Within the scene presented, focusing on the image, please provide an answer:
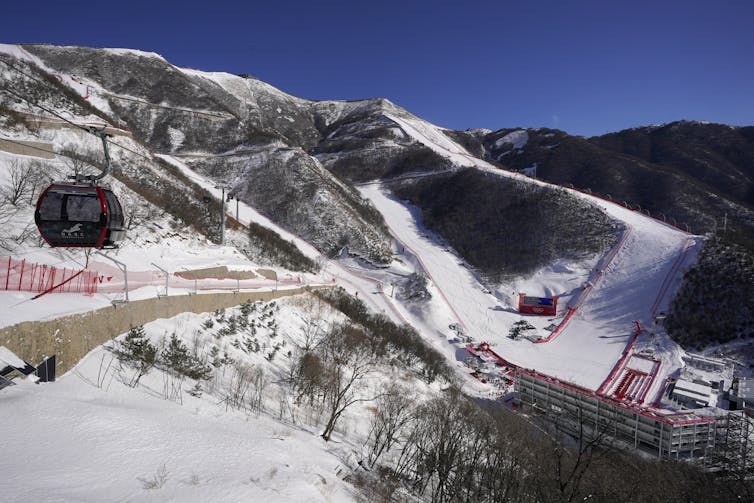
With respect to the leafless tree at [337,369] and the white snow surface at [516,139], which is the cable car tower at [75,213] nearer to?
the leafless tree at [337,369]

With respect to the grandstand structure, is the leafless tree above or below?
above

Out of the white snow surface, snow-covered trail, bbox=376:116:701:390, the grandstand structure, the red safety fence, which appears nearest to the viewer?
the red safety fence

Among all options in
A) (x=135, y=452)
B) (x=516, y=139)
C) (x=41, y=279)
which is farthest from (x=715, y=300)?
(x=516, y=139)

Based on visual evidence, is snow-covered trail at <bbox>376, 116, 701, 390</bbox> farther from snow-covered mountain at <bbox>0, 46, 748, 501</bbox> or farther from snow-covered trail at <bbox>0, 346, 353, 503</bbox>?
snow-covered trail at <bbox>0, 346, 353, 503</bbox>

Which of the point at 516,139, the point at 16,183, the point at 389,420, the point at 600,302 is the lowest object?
the point at 389,420

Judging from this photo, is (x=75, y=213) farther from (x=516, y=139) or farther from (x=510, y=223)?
(x=516, y=139)

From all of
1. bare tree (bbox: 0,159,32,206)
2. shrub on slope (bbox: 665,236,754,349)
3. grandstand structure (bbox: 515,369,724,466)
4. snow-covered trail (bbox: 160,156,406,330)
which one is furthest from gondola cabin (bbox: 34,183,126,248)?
shrub on slope (bbox: 665,236,754,349)

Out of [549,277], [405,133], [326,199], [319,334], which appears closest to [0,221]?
[319,334]
